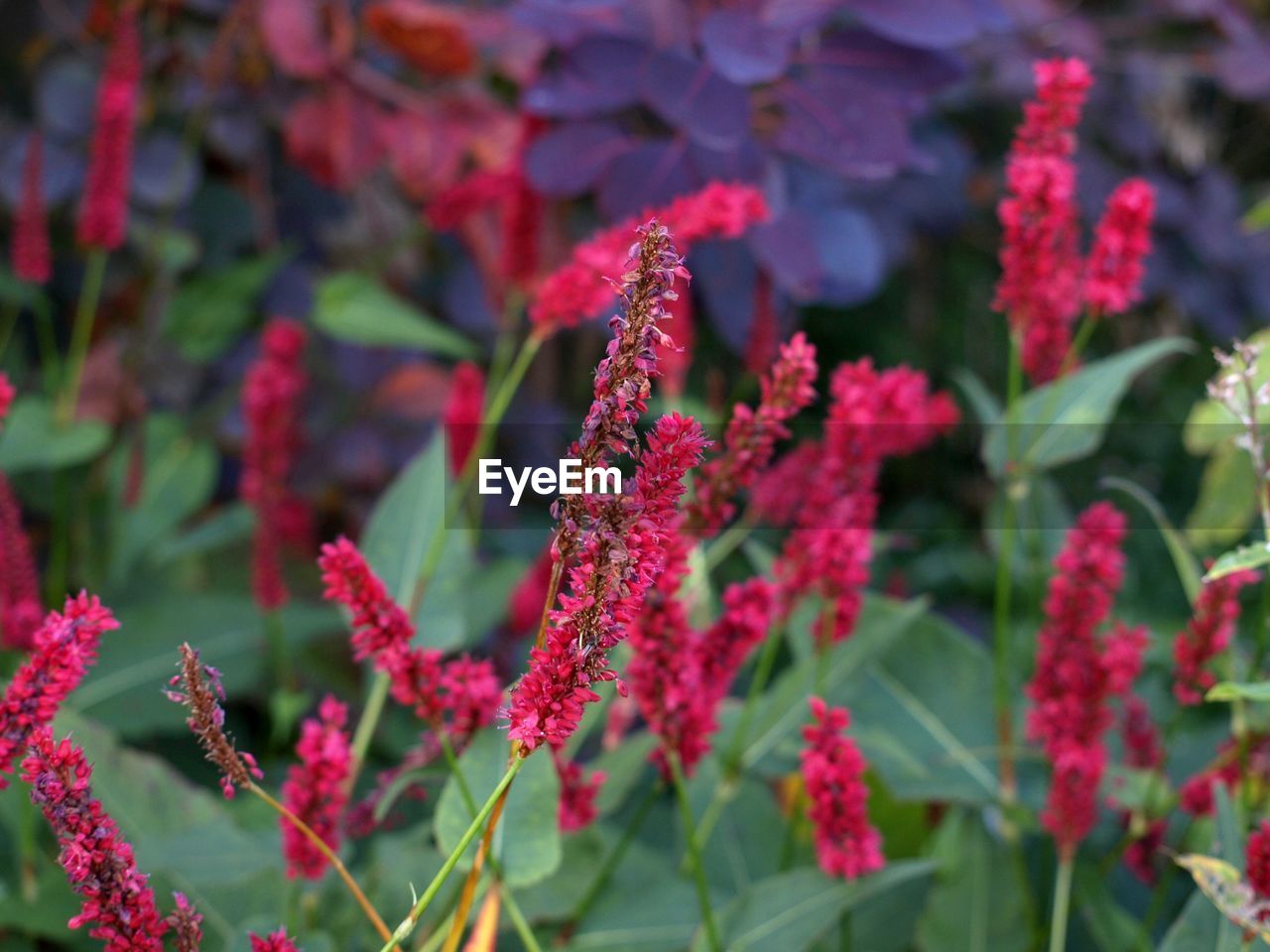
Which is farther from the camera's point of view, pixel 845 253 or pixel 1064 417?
pixel 845 253

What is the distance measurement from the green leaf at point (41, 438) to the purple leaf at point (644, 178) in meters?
0.62

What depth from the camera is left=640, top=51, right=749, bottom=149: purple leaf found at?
131cm

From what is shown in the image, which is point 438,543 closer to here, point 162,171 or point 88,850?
point 88,850

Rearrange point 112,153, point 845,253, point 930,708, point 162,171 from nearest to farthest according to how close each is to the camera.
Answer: point 930,708 < point 112,153 < point 845,253 < point 162,171

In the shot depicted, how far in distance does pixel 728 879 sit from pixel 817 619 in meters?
0.26

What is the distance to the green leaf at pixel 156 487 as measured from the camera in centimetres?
152

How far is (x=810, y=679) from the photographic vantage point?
1.04 meters

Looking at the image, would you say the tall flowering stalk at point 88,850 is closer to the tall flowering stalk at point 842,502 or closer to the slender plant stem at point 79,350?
the tall flowering stalk at point 842,502

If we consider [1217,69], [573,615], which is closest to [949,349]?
[1217,69]

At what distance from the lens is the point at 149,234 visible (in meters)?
1.68

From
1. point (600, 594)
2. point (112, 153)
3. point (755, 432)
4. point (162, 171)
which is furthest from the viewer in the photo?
point (162, 171)

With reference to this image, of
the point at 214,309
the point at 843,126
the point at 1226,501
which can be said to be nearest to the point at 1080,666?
the point at 1226,501

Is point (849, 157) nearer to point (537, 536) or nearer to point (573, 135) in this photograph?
point (573, 135)

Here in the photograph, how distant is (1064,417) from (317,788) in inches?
25.9
